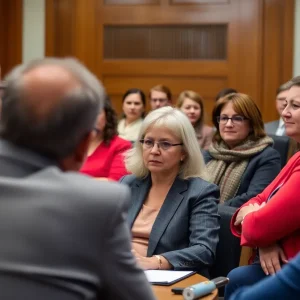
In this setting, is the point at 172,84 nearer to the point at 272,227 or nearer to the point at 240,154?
the point at 240,154

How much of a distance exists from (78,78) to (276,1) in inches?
214

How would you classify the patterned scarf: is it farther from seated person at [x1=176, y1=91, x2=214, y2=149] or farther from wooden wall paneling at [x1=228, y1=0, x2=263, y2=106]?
wooden wall paneling at [x1=228, y1=0, x2=263, y2=106]

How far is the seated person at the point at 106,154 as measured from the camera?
13.6 ft

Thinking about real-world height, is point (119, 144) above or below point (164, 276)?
above

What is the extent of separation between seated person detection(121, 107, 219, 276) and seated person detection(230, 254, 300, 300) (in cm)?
108

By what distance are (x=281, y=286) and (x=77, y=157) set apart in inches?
21.0

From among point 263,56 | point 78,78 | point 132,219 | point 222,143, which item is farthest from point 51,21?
point 78,78

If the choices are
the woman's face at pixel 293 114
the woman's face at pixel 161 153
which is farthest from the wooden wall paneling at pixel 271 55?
the woman's face at pixel 161 153

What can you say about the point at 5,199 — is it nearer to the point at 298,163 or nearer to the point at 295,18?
the point at 298,163

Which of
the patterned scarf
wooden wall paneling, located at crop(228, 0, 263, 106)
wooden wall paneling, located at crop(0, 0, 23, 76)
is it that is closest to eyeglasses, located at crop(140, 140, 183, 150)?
the patterned scarf

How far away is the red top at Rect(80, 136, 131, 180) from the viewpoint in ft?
13.6

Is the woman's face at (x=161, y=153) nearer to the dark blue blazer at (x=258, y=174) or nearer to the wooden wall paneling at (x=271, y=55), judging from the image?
the dark blue blazer at (x=258, y=174)

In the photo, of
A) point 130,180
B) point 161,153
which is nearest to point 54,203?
point 161,153

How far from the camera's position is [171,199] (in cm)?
278
